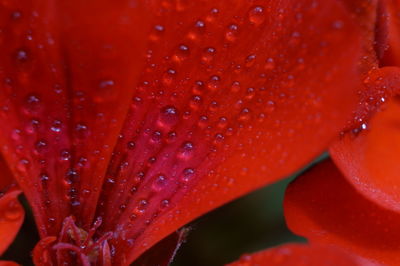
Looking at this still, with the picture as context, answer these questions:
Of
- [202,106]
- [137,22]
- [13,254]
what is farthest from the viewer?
[13,254]

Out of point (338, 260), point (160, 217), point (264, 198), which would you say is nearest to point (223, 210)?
point (264, 198)

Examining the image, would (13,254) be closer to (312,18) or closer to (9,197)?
(9,197)

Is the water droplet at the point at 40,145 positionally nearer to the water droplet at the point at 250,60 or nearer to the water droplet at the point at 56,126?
the water droplet at the point at 56,126

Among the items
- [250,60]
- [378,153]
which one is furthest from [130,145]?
[378,153]

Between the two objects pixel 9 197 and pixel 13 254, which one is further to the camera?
pixel 13 254

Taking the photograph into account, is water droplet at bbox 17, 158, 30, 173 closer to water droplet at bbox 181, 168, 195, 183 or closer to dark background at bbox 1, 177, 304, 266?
Answer: water droplet at bbox 181, 168, 195, 183

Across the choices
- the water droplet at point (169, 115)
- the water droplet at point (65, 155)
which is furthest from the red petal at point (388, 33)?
the water droplet at point (65, 155)

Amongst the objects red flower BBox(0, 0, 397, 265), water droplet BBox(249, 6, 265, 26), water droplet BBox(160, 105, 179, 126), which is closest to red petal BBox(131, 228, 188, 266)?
red flower BBox(0, 0, 397, 265)
